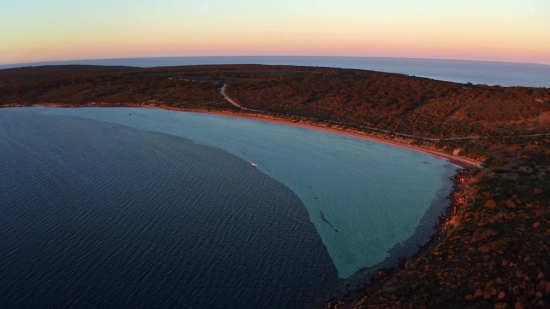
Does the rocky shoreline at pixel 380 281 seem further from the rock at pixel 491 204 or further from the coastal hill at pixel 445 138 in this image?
the rock at pixel 491 204

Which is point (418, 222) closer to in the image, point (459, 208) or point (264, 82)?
point (459, 208)

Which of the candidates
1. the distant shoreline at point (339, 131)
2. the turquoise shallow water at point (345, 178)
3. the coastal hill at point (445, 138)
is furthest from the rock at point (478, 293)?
the distant shoreline at point (339, 131)

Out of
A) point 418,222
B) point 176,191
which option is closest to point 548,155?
point 418,222

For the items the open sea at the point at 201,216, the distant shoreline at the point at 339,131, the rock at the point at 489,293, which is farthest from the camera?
the distant shoreline at the point at 339,131

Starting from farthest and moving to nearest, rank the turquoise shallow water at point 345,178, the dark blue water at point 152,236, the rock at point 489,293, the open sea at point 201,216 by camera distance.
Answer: the turquoise shallow water at point 345,178 < the open sea at point 201,216 < the dark blue water at point 152,236 < the rock at point 489,293

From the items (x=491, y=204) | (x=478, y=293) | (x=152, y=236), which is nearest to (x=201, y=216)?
(x=152, y=236)
